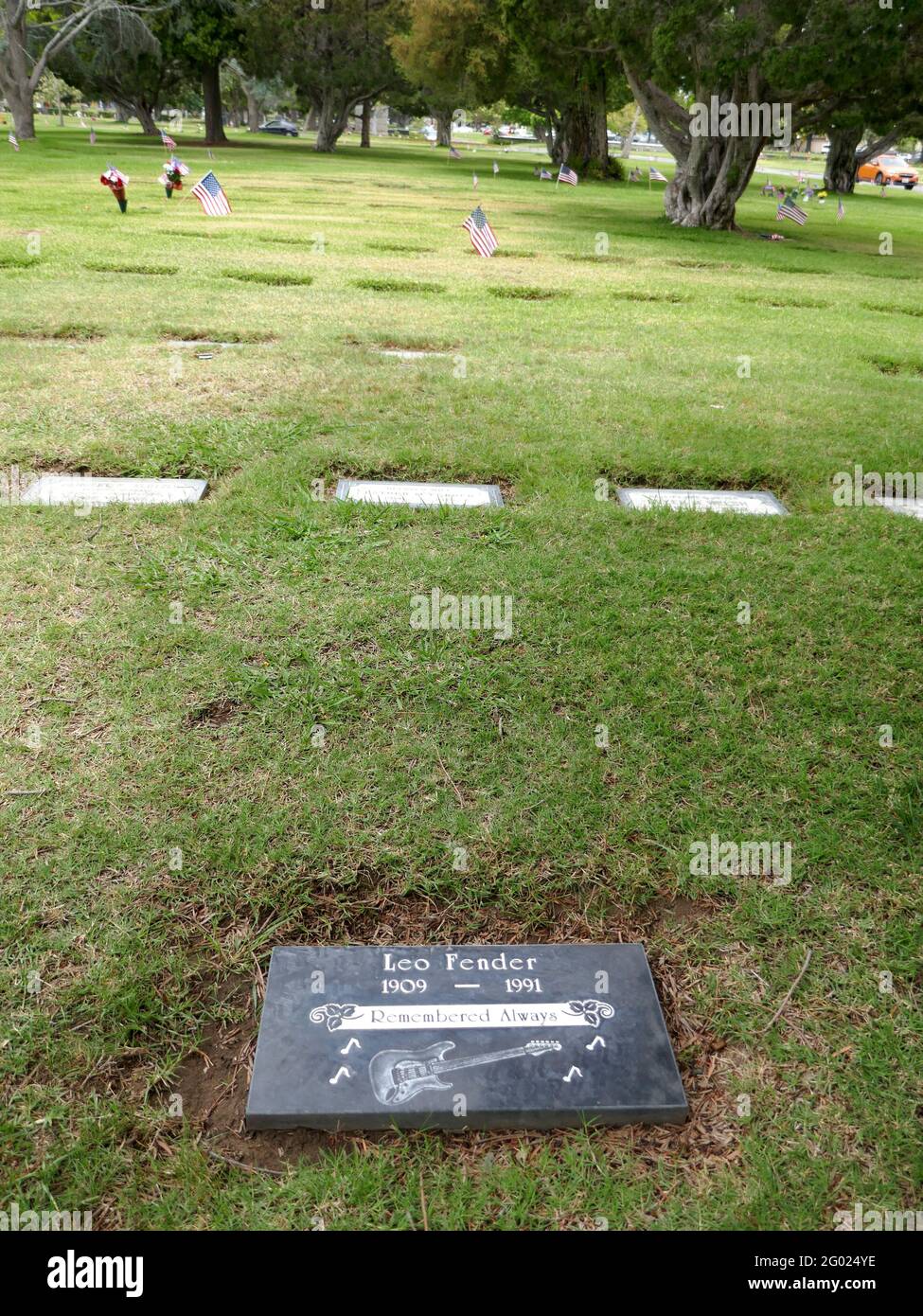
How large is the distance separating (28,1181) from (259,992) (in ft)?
1.80

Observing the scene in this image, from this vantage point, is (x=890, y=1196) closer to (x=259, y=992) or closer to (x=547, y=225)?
(x=259, y=992)

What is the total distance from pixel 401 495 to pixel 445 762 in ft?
6.17

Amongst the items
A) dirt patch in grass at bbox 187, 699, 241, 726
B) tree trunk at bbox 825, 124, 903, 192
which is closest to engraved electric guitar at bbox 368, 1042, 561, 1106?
dirt patch in grass at bbox 187, 699, 241, 726

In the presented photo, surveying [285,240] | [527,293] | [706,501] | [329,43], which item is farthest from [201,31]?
[706,501]

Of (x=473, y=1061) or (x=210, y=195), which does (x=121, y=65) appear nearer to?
(x=210, y=195)

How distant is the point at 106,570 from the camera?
3.40 meters

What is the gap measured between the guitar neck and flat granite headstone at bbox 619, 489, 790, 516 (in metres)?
2.86

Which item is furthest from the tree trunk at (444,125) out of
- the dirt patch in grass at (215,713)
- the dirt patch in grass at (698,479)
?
the dirt patch in grass at (215,713)

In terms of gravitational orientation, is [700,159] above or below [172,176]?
above

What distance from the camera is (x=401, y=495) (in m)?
4.15

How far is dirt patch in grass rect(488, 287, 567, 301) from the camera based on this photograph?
30.2 ft

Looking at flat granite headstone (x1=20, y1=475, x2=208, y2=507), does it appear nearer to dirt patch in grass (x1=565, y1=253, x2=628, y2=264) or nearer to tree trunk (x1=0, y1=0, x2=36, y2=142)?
dirt patch in grass (x1=565, y1=253, x2=628, y2=264)

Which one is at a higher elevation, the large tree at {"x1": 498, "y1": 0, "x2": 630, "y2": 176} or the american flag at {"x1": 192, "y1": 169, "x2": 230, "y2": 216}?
the large tree at {"x1": 498, "y1": 0, "x2": 630, "y2": 176}

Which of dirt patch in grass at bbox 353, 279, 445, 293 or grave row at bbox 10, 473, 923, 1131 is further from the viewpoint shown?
dirt patch in grass at bbox 353, 279, 445, 293
